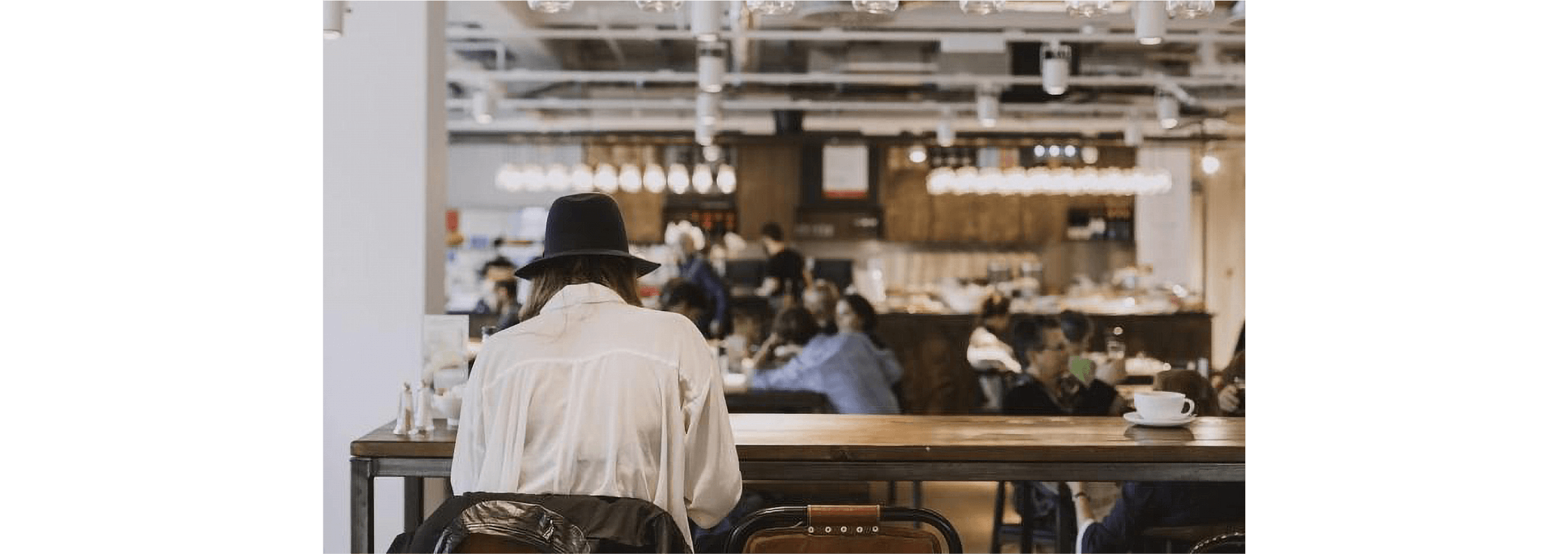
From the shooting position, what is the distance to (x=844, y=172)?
13320 millimetres

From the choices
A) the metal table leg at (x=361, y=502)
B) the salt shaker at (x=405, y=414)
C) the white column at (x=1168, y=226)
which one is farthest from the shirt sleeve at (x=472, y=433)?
the white column at (x=1168, y=226)

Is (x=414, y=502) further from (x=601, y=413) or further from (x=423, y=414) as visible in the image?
(x=601, y=413)

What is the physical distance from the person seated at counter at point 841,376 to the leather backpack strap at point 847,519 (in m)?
3.20

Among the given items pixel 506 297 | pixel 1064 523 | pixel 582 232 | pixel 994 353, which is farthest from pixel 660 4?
pixel 506 297

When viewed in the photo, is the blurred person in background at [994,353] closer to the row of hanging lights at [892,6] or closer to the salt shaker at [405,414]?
the row of hanging lights at [892,6]

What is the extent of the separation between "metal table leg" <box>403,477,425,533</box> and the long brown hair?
141 centimetres

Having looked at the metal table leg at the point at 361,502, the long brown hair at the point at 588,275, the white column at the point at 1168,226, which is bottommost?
the metal table leg at the point at 361,502

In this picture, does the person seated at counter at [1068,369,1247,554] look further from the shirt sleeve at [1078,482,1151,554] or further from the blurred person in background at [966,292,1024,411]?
the blurred person in background at [966,292,1024,411]

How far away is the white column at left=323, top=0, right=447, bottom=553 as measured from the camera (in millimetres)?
4453

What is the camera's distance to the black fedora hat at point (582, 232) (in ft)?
9.57

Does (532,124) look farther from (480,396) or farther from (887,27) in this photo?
(480,396)

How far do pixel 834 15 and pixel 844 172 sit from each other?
6429 mm
